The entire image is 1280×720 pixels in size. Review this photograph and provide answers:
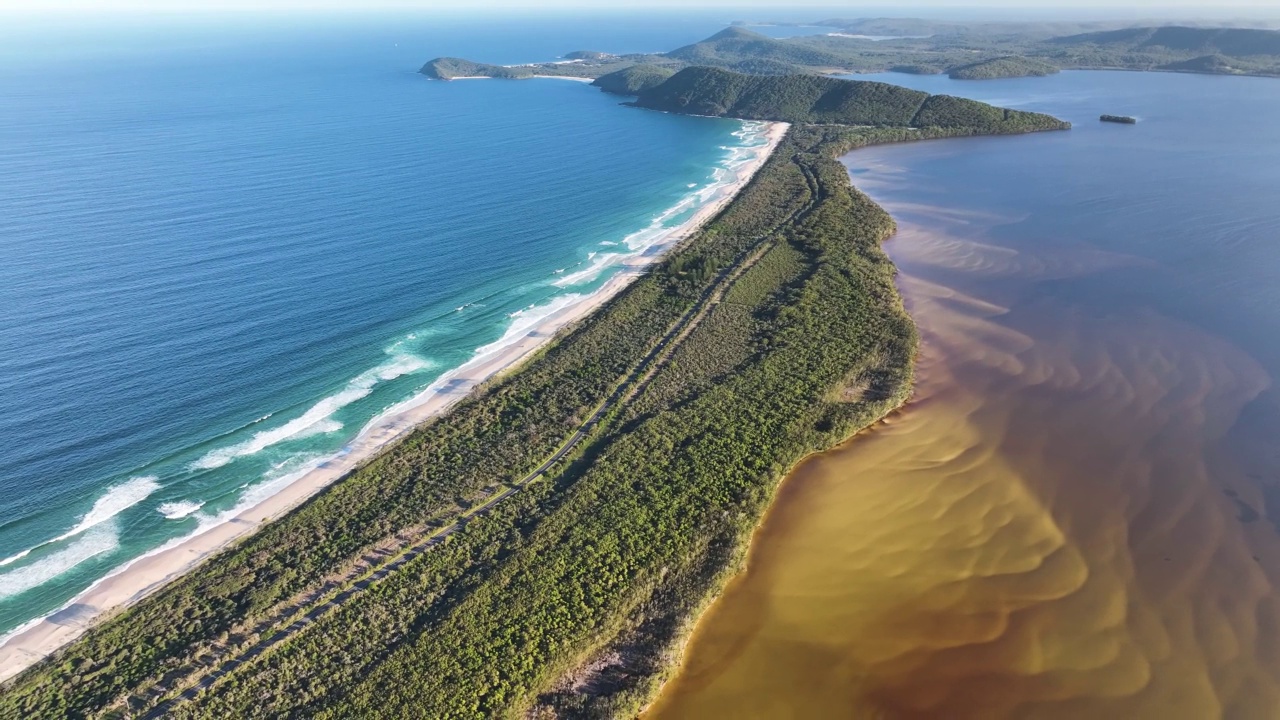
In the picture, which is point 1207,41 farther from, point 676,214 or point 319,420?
point 319,420

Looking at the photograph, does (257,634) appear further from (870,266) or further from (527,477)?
(870,266)

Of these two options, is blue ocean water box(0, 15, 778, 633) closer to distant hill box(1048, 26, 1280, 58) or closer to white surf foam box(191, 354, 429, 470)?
white surf foam box(191, 354, 429, 470)

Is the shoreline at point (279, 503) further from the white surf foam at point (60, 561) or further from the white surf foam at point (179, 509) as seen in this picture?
the white surf foam at point (60, 561)

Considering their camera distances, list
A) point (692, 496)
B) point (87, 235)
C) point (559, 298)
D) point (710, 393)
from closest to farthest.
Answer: point (692, 496) → point (710, 393) → point (559, 298) → point (87, 235)

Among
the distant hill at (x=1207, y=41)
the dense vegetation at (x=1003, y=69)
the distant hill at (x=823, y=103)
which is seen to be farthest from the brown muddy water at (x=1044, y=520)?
the distant hill at (x=1207, y=41)

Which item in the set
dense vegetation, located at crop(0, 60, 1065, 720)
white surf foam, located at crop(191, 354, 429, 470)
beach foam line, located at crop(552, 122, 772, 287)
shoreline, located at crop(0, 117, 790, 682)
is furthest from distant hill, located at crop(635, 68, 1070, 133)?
white surf foam, located at crop(191, 354, 429, 470)

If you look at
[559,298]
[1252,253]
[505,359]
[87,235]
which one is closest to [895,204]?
[1252,253]
